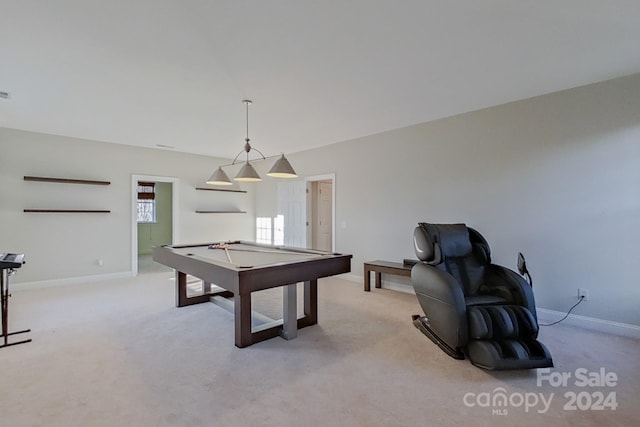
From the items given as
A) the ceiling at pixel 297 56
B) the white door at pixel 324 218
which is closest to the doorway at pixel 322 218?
the white door at pixel 324 218

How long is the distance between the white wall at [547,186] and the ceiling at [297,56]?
1.05 feet

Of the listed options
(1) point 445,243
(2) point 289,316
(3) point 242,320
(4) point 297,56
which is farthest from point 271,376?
(4) point 297,56

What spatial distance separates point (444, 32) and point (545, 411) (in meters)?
2.69

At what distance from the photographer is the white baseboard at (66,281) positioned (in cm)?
491

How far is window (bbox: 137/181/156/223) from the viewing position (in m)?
8.95

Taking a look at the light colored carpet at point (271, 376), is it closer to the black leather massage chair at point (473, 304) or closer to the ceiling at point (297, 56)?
the black leather massage chair at point (473, 304)

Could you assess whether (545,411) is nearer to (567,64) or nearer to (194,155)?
(567,64)

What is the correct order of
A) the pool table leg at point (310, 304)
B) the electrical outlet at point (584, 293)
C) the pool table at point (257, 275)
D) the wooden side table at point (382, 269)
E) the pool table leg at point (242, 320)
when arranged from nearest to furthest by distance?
the pool table at point (257, 275)
the pool table leg at point (242, 320)
the electrical outlet at point (584, 293)
the pool table leg at point (310, 304)
the wooden side table at point (382, 269)

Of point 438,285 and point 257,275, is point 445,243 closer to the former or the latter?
point 438,285

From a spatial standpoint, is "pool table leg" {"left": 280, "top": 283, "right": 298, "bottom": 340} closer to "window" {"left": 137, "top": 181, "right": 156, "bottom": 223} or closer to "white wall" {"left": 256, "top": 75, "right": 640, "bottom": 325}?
"white wall" {"left": 256, "top": 75, "right": 640, "bottom": 325}

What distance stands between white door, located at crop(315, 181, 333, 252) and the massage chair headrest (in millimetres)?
3926

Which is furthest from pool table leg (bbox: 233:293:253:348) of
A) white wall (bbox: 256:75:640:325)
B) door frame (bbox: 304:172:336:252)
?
door frame (bbox: 304:172:336:252)

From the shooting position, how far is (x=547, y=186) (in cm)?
355

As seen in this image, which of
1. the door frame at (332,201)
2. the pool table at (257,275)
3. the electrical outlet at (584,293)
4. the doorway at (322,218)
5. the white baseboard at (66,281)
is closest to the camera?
the pool table at (257,275)
